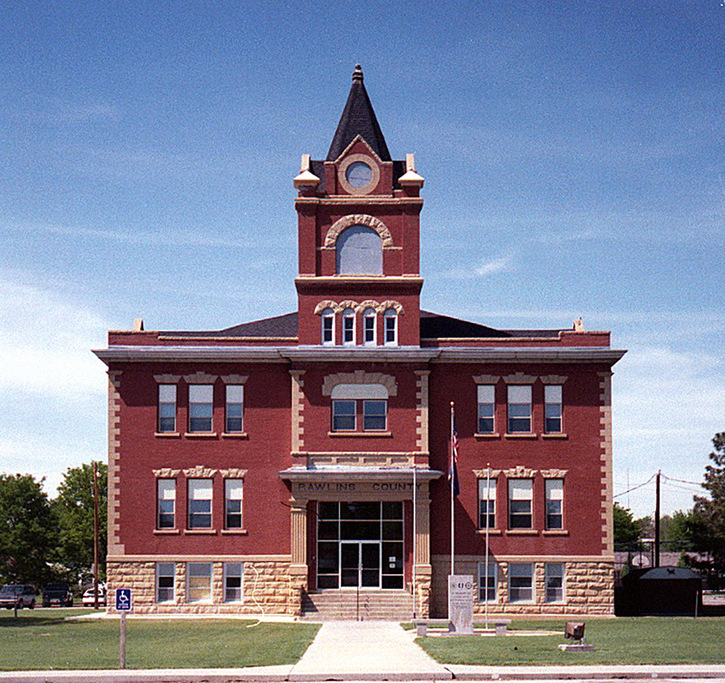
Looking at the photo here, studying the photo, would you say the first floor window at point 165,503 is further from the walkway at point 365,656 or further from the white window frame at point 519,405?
the white window frame at point 519,405

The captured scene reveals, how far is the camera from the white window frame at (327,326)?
46.1 meters

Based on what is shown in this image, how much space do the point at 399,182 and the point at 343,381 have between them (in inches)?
341

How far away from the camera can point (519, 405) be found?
46.4 m

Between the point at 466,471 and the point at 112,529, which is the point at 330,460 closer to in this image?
the point at 466,471

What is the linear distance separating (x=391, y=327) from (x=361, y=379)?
2.54 metres

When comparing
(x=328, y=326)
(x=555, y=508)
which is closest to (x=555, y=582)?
(x=555, y=508)

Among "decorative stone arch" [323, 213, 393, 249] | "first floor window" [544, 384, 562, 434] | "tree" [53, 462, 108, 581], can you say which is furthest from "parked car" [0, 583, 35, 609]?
"first floor window" [544, 384, 562, 434]

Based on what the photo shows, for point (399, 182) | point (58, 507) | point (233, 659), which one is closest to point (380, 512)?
point (399, 182)

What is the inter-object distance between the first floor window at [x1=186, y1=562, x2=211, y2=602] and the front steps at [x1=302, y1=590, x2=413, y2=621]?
4380mm

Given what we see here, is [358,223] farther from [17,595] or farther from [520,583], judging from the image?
[17,595]

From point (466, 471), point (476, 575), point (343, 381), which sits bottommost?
point (476, 575)

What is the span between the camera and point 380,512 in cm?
4509

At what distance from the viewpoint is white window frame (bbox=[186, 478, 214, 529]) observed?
45.8 m

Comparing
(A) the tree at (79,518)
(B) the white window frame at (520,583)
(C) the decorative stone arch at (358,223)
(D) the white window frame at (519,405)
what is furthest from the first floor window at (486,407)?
(A) the tree at (79,518)
